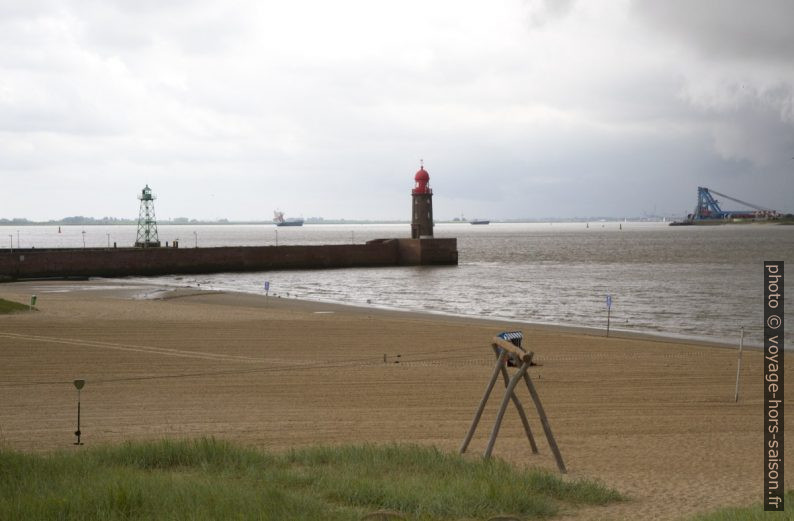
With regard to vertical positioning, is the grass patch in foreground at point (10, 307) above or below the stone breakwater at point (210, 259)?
below

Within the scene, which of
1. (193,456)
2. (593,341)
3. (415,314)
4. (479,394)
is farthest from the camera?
(415,314)

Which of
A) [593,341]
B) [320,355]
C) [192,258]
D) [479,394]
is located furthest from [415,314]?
[192,258]

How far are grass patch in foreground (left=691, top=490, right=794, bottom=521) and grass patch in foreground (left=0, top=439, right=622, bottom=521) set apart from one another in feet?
3.79

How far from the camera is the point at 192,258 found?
61.4 metres

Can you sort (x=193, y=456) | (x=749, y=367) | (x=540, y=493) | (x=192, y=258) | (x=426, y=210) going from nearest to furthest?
(x=540, y=493), (x=193, y=456), (x=749, y=367), (x=192, y=258), (x=426, y=210)

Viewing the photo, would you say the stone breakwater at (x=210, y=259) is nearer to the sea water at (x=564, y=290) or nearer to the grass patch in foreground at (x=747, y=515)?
the sea water at (x=564, y=290)

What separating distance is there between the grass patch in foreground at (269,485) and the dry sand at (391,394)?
80 cm

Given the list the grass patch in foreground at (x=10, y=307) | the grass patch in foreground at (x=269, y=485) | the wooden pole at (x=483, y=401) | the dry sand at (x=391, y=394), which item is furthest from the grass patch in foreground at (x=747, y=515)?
the grass patch in foreground at (x=10, y=307)

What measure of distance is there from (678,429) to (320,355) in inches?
372

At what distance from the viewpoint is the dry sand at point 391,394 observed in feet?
34.4

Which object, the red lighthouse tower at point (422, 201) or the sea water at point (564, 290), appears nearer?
the sea water at point (564, 290)

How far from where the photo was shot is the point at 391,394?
14.7 m

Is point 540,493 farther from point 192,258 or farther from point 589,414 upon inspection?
point 192,258

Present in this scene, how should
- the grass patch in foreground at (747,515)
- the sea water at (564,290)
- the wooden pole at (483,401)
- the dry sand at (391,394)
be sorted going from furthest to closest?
1. the sea water at (564,290)
2. the dry sand at (391,394)
3. the wooden pole at (483,401)
4. the grass patch in foreground at (747,515)
